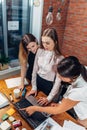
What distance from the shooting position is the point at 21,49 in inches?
66.1

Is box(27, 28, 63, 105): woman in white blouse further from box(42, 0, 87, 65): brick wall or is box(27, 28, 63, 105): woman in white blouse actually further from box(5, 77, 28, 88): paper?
box(42, 0, 87, 65): brick wall

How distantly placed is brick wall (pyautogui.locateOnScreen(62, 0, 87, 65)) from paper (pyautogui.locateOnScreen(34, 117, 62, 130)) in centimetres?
170

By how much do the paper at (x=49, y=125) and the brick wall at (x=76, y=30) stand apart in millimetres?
1699

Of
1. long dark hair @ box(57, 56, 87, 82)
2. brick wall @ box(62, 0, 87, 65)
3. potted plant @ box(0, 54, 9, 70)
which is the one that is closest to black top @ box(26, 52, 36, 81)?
potted plant @ box(0, 54, 9, 70)

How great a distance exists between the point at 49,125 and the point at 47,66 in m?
0.65

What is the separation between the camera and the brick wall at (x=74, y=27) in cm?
235

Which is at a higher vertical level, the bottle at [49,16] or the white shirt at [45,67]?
the bottle at [49,16]

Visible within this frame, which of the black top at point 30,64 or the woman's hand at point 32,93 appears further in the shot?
the black top at point 30,64

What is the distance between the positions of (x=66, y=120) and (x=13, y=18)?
5.01 feet

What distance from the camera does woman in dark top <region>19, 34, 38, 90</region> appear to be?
156 centimetres

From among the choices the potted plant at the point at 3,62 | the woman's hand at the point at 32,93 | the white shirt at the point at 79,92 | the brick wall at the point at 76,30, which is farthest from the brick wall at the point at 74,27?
the white shirt at the point at 79,92

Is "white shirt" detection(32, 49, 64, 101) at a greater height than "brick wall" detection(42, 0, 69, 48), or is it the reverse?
"brick wall" detection(42, 0, 69, 48)

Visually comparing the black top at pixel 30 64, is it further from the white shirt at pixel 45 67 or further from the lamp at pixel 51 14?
the lamp at pixel 51 14

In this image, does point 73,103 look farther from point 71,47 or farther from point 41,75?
point 71,47
